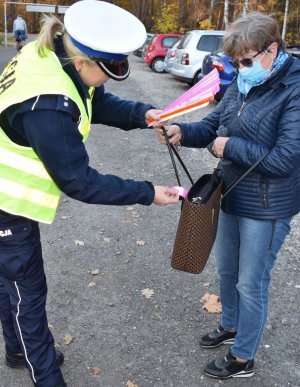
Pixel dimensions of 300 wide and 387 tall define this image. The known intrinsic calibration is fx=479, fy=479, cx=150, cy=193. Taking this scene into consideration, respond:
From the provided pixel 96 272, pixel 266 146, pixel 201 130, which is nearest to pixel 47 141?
pixel 266 146

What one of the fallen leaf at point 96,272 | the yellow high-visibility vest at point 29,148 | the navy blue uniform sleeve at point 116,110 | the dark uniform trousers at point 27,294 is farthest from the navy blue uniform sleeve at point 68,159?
the fallen leaf at point 96,272

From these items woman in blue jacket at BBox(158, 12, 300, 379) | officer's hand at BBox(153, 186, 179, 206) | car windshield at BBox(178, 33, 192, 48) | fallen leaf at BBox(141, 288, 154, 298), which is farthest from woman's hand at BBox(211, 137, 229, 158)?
car windshield at BBox(178, 33, 192, 48)

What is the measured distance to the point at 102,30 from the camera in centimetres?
208

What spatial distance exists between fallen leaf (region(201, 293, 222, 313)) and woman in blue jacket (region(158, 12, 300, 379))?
612mm

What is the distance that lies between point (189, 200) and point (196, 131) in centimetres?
62

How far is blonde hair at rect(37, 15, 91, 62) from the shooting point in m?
2.16

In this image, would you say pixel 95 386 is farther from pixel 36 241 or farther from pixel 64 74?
pixel 64 74

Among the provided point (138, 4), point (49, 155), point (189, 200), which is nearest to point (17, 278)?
point (49, 155)

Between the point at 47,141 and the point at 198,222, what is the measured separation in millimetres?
895

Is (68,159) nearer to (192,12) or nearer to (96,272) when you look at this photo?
(96,272)

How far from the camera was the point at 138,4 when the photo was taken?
49.3m

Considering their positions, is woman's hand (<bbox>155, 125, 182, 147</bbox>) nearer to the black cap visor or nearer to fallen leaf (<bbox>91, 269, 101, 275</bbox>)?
the black cap visor

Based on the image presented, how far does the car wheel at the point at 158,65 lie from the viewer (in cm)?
1978

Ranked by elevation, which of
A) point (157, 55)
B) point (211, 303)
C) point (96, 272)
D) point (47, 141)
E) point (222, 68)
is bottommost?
point (157, 55)
